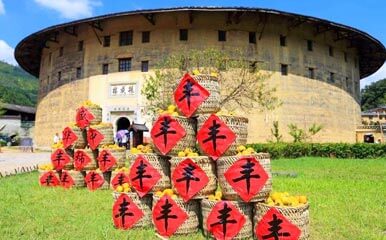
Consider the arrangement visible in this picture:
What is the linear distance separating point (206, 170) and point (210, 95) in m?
1.01

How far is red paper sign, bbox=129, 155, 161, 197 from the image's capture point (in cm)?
513

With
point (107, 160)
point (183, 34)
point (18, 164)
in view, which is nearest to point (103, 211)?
point (107, 160)

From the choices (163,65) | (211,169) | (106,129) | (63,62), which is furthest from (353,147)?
(63,62)

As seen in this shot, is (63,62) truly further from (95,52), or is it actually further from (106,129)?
(106,129)

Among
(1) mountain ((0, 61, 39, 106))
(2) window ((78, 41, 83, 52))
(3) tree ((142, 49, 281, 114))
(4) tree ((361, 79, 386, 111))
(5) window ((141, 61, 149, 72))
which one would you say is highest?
(1) mountain ((0, 61, 39, 106))

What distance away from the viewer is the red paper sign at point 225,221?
446 cm

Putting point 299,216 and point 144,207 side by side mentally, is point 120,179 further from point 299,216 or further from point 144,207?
point 299,216

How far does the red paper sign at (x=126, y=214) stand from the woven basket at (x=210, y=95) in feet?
4.86

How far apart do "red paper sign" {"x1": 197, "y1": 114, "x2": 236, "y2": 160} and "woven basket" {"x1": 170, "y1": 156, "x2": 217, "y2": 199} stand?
117 millimetres

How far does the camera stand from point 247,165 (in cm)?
450

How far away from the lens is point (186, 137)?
5156 millimetres

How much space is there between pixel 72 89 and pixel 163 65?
272 inches

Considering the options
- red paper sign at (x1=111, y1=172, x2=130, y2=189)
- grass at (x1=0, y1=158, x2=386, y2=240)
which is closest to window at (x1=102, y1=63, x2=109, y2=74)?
grass at (x1=0, y1=158, x2=386, y2=240)

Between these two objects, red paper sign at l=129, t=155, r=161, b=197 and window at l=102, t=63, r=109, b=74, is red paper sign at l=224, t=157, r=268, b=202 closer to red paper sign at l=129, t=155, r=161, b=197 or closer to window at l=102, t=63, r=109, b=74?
red paper sign at l=129, t=155, r=161, b=197
